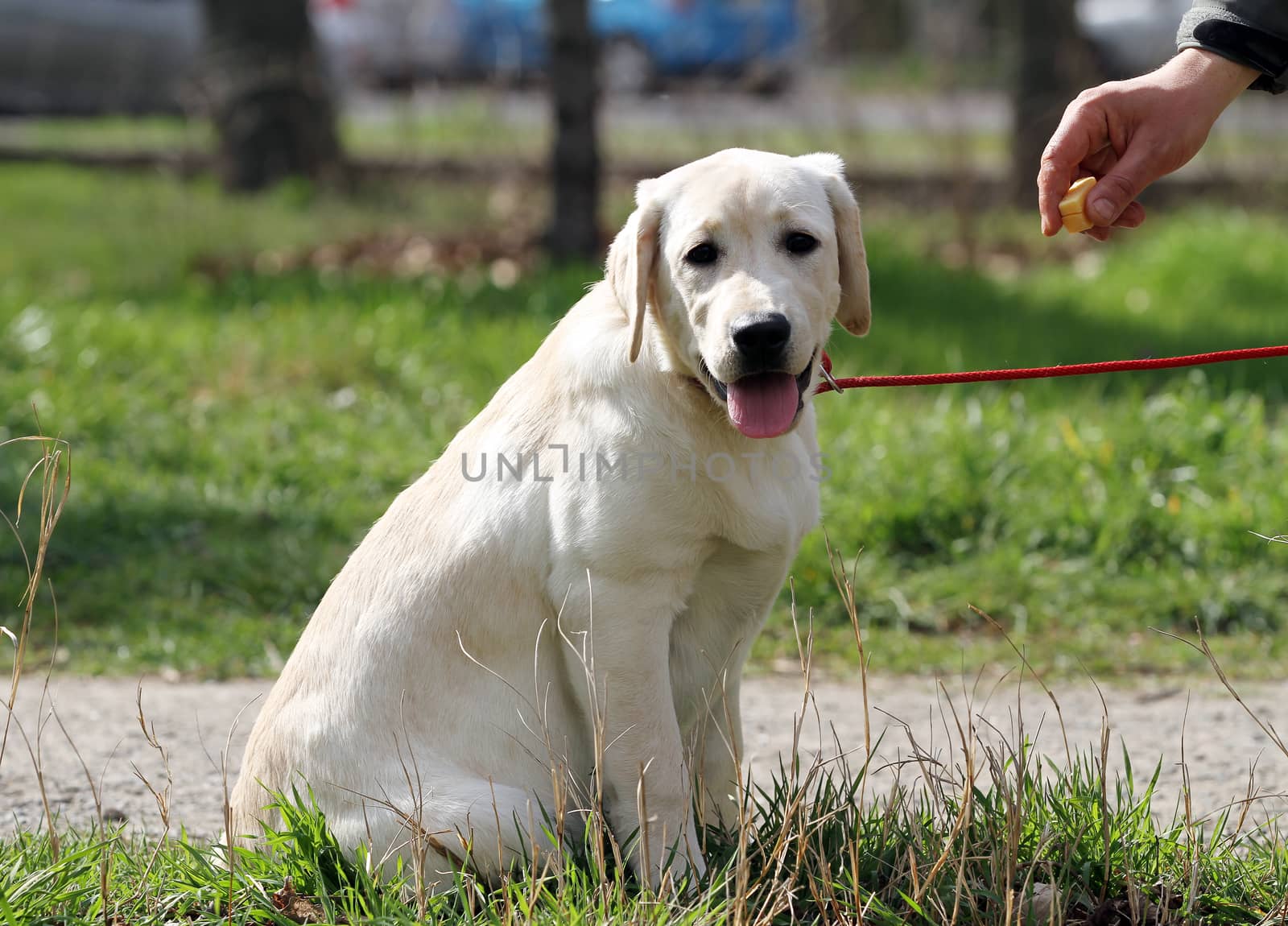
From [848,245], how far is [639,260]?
43cm

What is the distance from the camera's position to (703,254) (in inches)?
103

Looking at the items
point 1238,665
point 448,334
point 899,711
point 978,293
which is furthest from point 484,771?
point 978,293

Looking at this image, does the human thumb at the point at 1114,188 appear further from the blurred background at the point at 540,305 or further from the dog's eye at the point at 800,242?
the blurred background at the point at 540,305

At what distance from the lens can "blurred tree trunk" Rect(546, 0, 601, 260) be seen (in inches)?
310

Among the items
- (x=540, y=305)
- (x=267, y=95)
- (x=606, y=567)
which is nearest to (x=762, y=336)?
(x=606, y=567)

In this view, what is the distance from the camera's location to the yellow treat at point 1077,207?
9.05 ft

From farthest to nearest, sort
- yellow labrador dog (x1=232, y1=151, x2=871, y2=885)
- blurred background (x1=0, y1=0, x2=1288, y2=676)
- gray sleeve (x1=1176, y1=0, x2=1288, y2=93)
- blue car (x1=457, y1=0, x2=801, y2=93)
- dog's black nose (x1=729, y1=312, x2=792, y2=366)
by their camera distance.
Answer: blue car (x1=457, y1=0, x2=801, y2=93) → blurred background (x1=0, y1=0, x2=1288, y2=676) → gray sleeve (x1=1176, y1=0, x2=1288, y2=93) → yellow labrador dog (x1=232, y1=151, x2=871, y2=885) → dog's black nose (x1=729, y1=312, x2=792, y2=366)

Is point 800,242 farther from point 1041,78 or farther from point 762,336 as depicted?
point 1041,78

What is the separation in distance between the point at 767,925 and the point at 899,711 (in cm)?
190

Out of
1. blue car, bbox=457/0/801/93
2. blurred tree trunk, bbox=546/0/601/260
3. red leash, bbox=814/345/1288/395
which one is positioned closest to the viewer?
red leash, bbox=814/345/1288/395

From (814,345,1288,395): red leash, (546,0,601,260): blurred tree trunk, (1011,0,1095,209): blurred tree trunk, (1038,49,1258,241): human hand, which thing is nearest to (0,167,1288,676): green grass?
(546,0,601,260): blurred tree trunk

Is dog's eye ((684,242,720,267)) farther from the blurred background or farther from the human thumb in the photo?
the blurred background

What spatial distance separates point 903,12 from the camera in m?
17.5

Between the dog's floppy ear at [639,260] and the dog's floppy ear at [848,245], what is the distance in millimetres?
336
